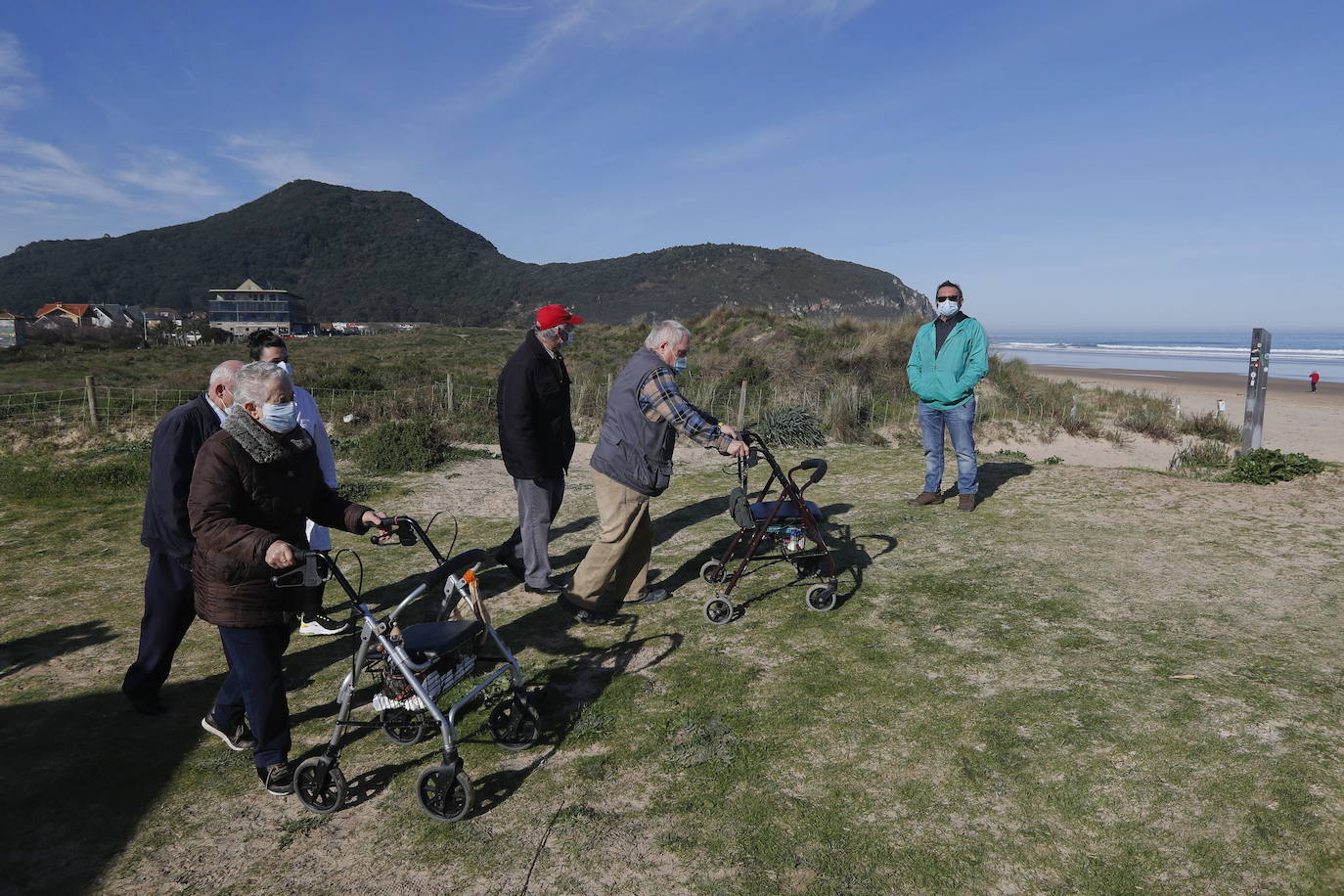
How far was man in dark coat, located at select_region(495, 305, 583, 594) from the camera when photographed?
4.88 m

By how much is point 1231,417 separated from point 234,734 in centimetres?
2221

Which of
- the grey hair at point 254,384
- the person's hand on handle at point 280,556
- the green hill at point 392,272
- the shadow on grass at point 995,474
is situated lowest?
the shadow on grass at point 995,474

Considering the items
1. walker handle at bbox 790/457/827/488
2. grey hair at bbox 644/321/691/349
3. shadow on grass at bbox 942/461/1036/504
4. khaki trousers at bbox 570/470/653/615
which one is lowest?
shadow on grass at bbox 942/461/1036/504

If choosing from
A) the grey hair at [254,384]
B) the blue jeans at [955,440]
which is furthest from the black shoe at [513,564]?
the blue jeans at [955,440]

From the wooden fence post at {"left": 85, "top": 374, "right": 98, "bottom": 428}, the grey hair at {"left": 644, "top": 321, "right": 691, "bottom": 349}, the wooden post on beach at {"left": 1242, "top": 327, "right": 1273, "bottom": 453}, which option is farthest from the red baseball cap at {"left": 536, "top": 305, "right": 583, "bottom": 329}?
the wooden fence post at {"left": 85, "top": 374, "right": 98, "bottom": 428}

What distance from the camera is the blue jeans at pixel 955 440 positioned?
6.83 metres

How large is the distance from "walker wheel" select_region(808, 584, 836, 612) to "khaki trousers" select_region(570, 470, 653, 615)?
1.09 meters

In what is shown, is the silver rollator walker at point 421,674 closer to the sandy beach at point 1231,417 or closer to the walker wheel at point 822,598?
the walker wheel at point 822,598

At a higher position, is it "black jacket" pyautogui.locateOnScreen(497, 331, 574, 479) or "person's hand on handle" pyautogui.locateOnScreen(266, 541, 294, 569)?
"black jacket" pyautogui.locateOnScreen(497, 331, 574, 479)

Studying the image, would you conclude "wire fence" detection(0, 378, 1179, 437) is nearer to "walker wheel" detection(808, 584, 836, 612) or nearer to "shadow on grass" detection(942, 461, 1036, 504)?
"shadow on grass" detection(942, 461, 1036, 504)

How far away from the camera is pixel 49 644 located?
15.3 feet

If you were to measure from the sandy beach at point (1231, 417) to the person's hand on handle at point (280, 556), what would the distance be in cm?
1167

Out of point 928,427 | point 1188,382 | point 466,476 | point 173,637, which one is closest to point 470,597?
point 173,637

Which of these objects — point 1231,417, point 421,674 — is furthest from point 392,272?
point 421,674
